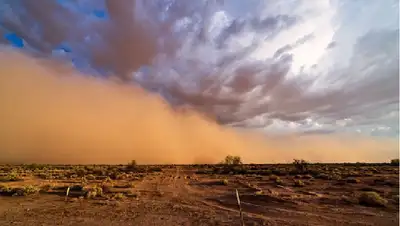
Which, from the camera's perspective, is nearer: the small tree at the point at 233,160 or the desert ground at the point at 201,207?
the desert ground at the point at 201,207

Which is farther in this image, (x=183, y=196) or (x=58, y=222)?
(x=183, y=196)

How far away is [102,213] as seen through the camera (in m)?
19.6

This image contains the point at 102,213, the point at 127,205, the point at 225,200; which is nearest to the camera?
the point at 102,213

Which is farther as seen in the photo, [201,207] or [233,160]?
[233,160]

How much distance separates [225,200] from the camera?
77.7 feet

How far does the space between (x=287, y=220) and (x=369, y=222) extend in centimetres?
448

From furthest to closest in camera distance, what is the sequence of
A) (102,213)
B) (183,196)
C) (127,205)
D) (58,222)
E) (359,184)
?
(359,184), (183,196), (127,205), (102,213), (58,222)

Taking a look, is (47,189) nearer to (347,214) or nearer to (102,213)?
(102,213)

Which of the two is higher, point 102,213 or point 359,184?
point 359,184

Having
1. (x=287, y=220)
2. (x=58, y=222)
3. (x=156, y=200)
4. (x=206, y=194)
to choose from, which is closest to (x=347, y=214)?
(x=287, y=220)

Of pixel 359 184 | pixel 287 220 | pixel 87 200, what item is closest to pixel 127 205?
pixel 87 200

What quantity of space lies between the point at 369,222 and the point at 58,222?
18343mm

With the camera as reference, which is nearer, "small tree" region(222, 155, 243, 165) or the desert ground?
the desert ground

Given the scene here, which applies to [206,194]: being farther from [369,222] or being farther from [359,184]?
[359,184]
